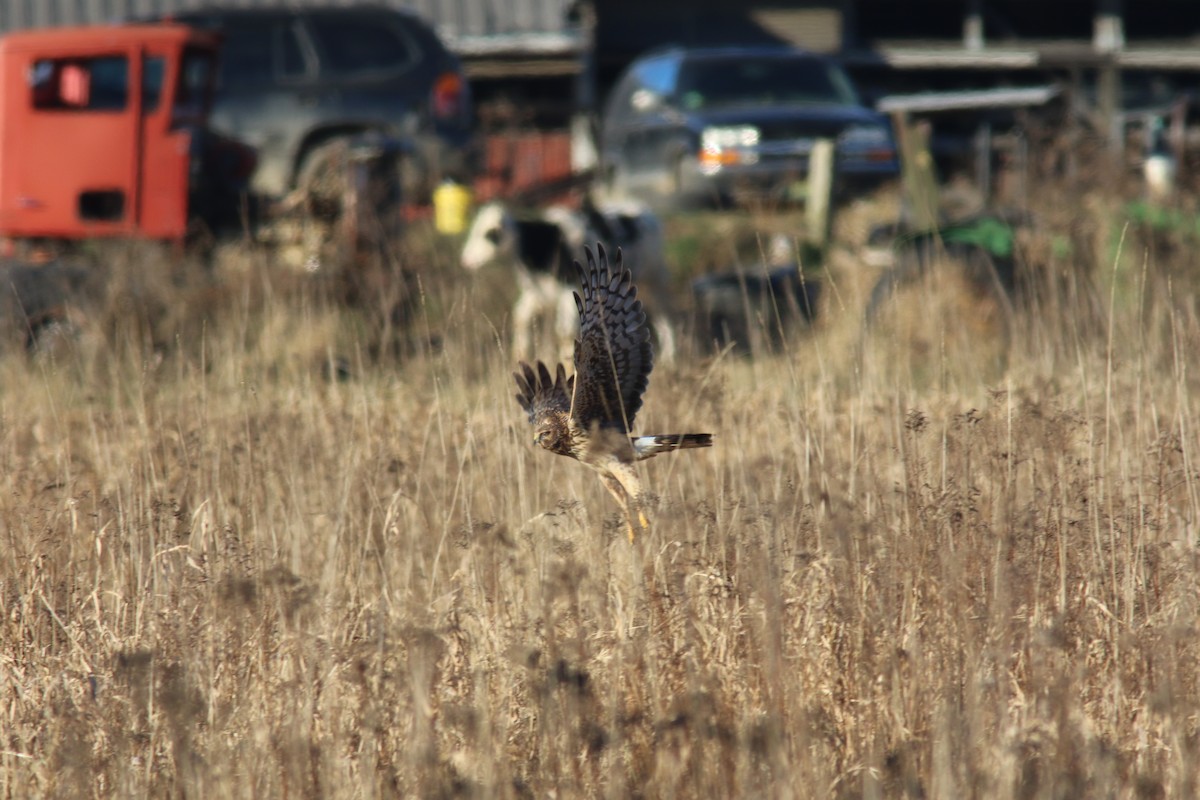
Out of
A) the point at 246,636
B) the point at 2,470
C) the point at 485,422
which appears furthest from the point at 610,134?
the point at 246,636

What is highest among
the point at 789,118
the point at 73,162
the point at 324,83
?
the point at 789,118

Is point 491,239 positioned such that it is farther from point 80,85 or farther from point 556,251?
point 80,85

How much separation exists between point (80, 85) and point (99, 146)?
0.49m

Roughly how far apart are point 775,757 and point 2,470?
2.56m

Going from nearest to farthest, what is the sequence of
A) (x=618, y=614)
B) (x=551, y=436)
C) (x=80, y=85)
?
1. (x=618, y=614)
2. (x=551, y=436)
3. (x=80, y=85)

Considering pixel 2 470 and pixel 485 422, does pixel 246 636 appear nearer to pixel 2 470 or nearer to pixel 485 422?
pixel 2 470

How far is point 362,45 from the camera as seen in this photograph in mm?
10953

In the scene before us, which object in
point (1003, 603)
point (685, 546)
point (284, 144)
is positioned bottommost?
point (284, 144)

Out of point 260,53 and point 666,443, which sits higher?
point 666,443

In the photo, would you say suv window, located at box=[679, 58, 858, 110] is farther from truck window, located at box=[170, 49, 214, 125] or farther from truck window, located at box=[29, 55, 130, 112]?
truck window, located at box=[29, 55, 130, 112]

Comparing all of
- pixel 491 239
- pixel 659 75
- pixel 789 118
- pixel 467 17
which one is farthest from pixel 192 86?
pixel 467 17

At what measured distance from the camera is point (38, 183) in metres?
8.82

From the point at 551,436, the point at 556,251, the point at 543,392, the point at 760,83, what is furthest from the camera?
the point at 760,83

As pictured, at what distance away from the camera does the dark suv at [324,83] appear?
35.0 feet
